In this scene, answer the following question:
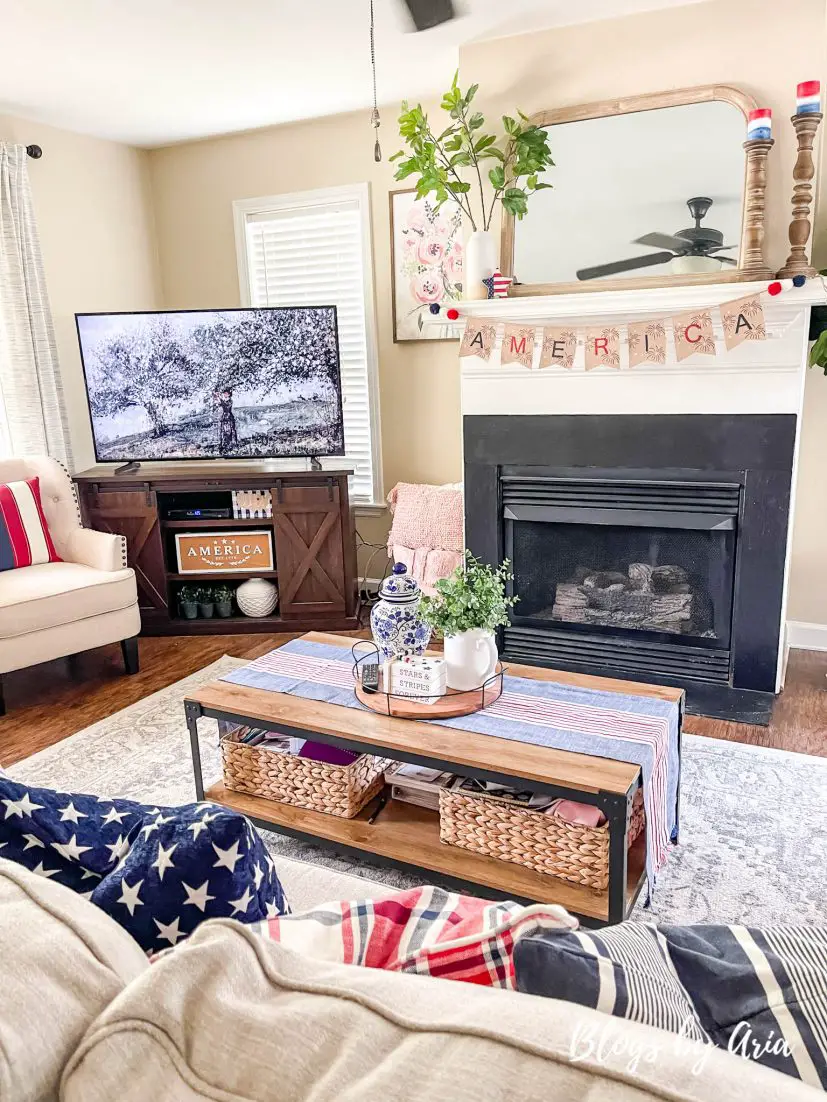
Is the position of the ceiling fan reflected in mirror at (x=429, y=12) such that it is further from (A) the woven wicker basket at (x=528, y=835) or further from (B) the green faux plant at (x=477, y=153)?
(A) the woven wicker basket at (x=528, y=835)

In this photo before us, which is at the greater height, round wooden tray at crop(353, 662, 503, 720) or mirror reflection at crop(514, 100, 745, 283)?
mirror reflection at crop(514, 100, 745, 283)

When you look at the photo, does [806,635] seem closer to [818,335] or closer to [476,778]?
[818,335]

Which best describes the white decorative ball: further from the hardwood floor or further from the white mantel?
the white mantel

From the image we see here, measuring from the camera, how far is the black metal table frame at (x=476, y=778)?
1654 mm

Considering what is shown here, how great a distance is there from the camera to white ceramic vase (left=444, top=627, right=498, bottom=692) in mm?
2076

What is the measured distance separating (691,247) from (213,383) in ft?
7.78

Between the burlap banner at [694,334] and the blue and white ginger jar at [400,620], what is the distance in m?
1.52

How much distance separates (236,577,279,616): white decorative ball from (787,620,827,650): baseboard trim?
2525 millimetres

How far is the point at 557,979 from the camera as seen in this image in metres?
0.63

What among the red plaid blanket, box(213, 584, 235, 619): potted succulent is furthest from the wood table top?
box(213, 584, 235, 619): potted succulent

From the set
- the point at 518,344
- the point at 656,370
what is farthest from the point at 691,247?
the point at 518,344

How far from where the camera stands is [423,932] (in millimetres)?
832

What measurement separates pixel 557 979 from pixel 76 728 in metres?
2.82

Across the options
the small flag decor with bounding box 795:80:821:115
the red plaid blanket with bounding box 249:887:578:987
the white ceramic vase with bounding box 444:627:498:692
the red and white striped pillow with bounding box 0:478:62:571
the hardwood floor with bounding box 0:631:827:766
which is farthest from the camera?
the red and white striped pillow with bounding box 0:478:62:571
